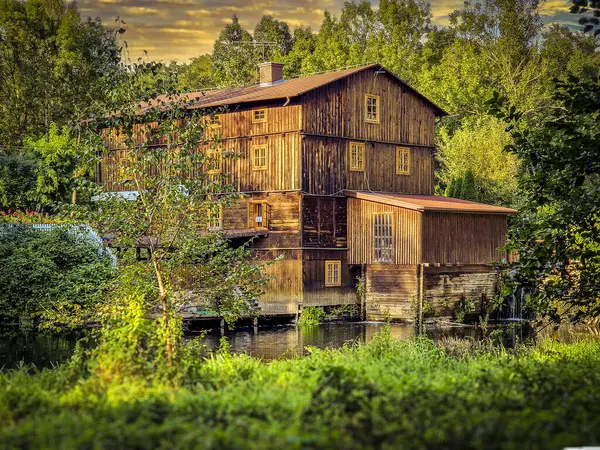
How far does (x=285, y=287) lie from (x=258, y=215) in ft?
12.9

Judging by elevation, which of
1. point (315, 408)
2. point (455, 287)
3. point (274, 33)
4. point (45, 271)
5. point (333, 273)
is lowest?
point (455, 287)

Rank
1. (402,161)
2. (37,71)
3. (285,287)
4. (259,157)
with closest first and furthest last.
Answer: (285,287)
(259,157)
(402,161)
(37,71)

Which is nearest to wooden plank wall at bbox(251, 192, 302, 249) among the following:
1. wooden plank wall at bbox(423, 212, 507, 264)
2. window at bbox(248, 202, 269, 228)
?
window at bbox(248, 202, 269, 228)

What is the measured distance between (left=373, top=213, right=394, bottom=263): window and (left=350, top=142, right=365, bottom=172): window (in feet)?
11.0

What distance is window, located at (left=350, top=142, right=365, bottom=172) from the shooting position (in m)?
46.6

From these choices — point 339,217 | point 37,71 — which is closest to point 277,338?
point 339,217

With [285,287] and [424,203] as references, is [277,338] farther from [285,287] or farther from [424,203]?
[424,203]

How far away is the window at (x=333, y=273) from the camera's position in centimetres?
4501

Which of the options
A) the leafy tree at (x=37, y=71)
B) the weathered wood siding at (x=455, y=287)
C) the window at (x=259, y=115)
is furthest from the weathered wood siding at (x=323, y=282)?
the leafy tree at (x=37, y=71)

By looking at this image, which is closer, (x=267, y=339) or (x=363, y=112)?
(x=267, y=339)

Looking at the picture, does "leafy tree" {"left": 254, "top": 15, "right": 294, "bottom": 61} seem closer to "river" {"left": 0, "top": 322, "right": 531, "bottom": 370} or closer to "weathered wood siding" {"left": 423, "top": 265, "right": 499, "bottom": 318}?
"weathered wood siding" {"left": 423, "top": 265, "right": 499, "bottom": 318}

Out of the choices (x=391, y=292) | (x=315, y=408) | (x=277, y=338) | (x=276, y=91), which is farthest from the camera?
(x=276, y=91)

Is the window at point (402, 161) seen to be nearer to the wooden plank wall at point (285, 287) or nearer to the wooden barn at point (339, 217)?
the wooden barn at point (339, 217)

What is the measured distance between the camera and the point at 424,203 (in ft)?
143
